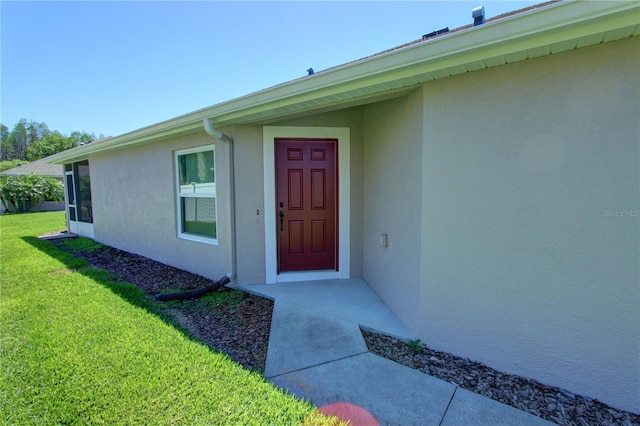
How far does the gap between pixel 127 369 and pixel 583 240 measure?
3.80 metres

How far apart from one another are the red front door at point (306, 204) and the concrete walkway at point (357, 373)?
3.51 feet

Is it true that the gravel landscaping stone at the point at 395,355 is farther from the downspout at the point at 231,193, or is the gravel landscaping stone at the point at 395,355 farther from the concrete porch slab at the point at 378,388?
the downspout at the point at 231,193

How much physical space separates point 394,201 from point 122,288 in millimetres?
4443

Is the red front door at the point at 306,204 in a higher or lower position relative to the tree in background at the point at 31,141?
lower

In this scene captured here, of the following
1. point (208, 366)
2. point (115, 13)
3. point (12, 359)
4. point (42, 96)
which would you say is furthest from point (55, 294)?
point (42, 96)

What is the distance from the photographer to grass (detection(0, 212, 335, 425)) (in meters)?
2.03

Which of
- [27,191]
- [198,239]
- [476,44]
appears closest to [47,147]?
[27,191]

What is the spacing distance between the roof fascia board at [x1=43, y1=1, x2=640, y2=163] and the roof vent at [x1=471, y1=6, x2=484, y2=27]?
1.26ft

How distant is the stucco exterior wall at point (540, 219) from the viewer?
2.13 meters

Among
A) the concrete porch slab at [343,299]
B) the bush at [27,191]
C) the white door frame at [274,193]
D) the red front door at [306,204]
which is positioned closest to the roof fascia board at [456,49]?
the white door frame at [274,193]

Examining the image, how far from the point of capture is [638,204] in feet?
6.81

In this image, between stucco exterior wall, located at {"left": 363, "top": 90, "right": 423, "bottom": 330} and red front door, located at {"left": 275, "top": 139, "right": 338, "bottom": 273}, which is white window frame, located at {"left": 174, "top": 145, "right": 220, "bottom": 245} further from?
stucco exterior wall, located at {"left": 363, "top": 90, "right": 423, "bottom": 330}

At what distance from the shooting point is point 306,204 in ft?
16.3

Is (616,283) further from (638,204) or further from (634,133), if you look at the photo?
(634,133)
